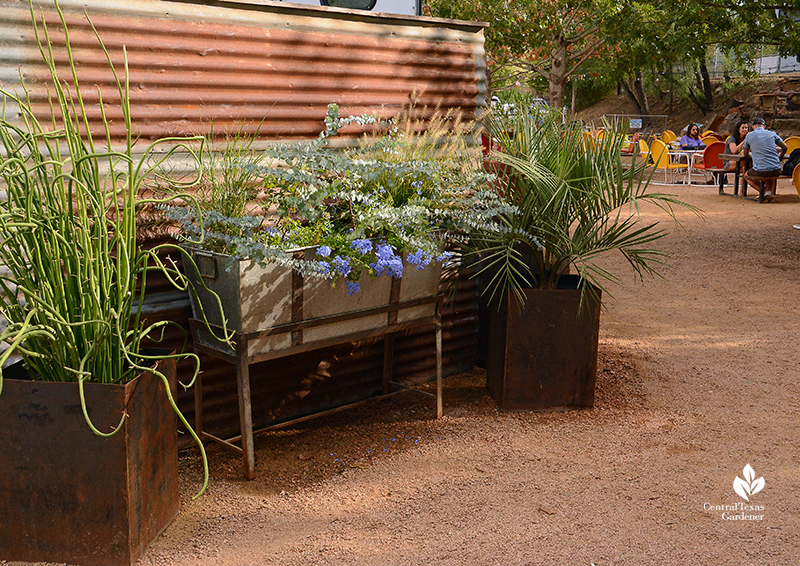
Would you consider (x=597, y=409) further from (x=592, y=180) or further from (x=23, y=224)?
(x=23, y=224)

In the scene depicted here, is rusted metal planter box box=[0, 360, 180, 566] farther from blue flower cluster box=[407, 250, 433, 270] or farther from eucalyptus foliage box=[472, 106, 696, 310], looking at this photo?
eucalyptus foliage box=[472, 106, 696, 310]

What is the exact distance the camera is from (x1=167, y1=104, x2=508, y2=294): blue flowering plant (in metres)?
2.98

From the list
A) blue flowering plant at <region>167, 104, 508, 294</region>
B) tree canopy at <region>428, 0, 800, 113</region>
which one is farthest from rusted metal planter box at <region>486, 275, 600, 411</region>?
tree canopy at <region>428, 0, 800, 113</region>

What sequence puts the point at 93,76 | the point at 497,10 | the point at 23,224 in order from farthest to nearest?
the point at 497,10, the point at 93,76, the point at 23,224

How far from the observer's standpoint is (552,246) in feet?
12.5

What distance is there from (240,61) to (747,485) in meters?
2.93

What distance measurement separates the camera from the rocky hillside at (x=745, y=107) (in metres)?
20.2

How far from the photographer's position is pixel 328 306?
3.20 metres

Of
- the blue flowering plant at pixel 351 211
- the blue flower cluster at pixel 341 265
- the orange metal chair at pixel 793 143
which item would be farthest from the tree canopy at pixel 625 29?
the blue flower cluster at pixel 341 265

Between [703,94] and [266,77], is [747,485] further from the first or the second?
[703,94]

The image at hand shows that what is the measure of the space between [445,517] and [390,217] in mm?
1238

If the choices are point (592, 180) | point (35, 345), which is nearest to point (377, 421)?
point (592, 180)

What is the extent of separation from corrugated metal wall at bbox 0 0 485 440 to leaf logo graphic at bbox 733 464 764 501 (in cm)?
187

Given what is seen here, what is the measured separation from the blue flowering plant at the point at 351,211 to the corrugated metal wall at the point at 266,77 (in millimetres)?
313
